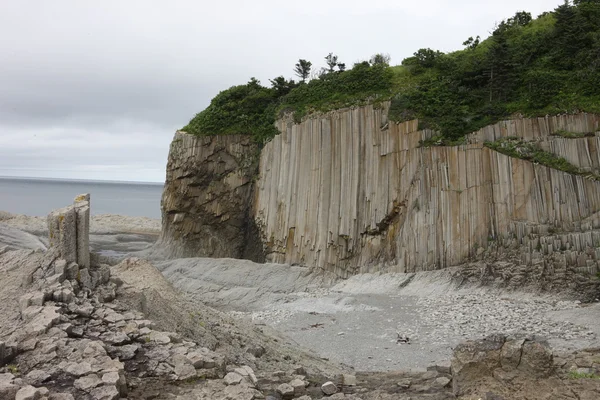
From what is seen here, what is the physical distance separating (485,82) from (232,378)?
2147 cm

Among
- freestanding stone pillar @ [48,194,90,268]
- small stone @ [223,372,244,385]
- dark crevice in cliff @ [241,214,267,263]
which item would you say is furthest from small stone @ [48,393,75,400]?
dark crevice in cliff @ [241,214,267,263]

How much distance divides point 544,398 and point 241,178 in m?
26.8

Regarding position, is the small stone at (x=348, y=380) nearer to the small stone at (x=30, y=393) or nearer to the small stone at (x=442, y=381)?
the small stone at (x=442, y=381)

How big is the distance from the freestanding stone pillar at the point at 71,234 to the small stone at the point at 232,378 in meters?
4.87

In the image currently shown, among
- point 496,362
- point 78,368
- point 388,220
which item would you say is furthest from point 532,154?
point 78,368

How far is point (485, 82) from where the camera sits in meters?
25.1

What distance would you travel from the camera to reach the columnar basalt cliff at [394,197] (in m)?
19.9

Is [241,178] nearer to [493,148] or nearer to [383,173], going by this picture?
[383,173]

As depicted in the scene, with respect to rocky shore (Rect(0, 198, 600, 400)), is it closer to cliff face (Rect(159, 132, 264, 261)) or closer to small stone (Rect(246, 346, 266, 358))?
small stone (Rect(246, 346, 266, 358))

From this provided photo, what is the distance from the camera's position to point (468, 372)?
7809 mm

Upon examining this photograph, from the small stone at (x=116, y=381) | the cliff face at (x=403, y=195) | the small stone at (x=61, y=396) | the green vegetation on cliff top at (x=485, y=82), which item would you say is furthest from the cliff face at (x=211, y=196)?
the small stone at (x=61, y=396)

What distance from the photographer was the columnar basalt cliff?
19875 millimetres

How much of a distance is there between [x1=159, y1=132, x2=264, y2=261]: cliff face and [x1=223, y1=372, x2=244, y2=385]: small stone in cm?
2405

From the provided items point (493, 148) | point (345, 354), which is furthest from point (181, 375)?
point (493, 148)
